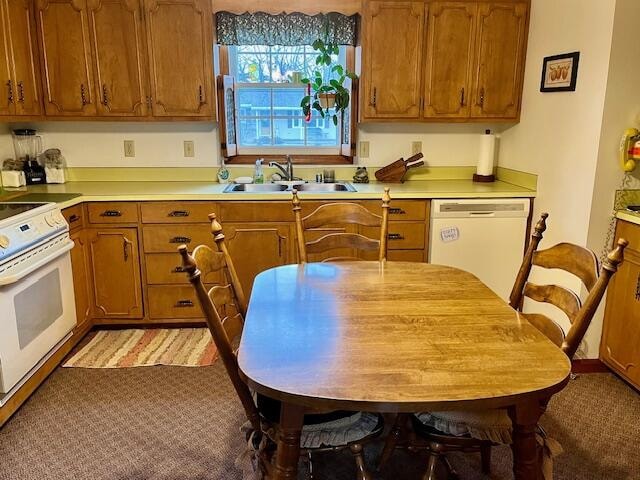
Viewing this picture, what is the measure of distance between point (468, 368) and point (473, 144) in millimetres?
2801

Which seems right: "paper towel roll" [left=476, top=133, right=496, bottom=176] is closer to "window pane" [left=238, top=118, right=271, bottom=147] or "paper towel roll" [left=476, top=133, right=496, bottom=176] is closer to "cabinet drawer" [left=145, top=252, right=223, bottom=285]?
"window pane" [left=238, top=118, right=271, bottom=147]

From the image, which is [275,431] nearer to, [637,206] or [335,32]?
[637,206]

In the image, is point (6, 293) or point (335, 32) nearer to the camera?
point (6, 293)

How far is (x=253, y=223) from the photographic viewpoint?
320cm

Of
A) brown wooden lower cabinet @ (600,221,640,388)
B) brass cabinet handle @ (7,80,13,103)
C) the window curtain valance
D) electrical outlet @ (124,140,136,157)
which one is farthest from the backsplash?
brown wooden lower cabinet @ (600,221,640,388)

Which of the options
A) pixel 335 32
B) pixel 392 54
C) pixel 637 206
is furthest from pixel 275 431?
pixel 335 32

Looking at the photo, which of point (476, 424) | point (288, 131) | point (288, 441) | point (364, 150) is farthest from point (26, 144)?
point (476, 424)

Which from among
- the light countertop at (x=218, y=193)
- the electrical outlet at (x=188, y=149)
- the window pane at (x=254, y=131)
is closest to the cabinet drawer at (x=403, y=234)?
the light countertop at (x=218, y=193)

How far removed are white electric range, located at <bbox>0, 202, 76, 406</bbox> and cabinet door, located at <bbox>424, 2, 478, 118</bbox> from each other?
7.66 feet

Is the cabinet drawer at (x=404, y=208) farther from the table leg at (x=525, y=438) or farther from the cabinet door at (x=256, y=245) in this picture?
the table leg at (x=525, y=438)

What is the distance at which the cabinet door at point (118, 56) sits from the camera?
3.19 metres

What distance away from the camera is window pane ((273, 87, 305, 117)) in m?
3.78

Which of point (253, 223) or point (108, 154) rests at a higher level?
point (108, 154)

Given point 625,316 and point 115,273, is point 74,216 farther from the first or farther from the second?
point 625,316
